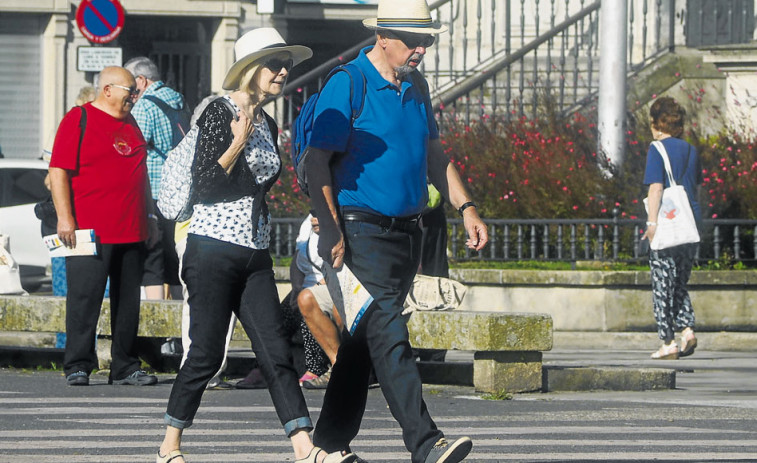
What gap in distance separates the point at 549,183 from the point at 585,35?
240 inches

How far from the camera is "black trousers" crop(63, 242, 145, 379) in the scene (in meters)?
9.72

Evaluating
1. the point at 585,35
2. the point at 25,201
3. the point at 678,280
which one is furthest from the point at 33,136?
the point at 678,280

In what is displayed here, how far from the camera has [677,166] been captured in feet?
39.2

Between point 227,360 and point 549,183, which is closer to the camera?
point 227,360

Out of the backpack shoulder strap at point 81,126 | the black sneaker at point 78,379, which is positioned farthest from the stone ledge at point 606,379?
the backpack shoulder strap at point 81,126

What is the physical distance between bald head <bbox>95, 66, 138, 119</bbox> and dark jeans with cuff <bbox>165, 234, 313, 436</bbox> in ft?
9.57

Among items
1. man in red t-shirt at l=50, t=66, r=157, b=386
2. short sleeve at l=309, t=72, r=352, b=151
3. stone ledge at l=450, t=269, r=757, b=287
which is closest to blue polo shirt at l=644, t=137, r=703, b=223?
stone ledge at l=450, t=269, r=757, b=287

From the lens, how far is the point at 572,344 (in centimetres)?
1313

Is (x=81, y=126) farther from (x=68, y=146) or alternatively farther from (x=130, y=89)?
(x=130, y=89)

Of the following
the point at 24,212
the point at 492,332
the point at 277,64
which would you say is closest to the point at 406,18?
the point at 277,64

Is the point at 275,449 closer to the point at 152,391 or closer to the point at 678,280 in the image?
the point at 152,391

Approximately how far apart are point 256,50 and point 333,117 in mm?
569

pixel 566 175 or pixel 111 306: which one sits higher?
pixel 566 175

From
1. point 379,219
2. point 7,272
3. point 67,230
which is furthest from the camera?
point 7,272
